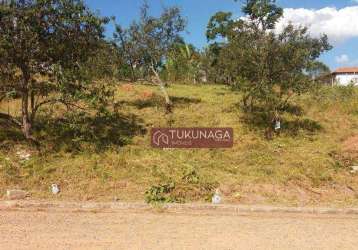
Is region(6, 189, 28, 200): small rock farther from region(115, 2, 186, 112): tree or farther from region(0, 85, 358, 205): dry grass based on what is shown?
region(115, 2, 186, 112): tree

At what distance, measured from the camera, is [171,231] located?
6598 millimetres

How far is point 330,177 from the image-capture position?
987 centimetres

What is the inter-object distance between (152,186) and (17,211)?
2.69 meters

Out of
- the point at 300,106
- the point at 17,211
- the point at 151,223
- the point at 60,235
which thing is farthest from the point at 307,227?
the point at 300,106

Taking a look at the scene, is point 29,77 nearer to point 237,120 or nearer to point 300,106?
point 237,120

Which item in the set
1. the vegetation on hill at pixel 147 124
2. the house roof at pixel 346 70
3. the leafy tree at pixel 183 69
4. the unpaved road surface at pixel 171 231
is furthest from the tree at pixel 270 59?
the house roof at pixel 346 70

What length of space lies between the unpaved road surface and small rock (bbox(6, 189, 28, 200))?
0.62 meters

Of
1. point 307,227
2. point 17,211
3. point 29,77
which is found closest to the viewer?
point 307,227

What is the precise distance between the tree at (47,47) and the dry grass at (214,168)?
5.05 ft

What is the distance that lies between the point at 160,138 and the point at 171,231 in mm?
4801

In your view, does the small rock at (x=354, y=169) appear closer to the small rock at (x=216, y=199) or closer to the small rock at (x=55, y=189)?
the small rock at (x=216, y=199)

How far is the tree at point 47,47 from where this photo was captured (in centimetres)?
965

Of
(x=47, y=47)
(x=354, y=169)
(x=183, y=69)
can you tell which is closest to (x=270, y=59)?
(x=354, y=169)

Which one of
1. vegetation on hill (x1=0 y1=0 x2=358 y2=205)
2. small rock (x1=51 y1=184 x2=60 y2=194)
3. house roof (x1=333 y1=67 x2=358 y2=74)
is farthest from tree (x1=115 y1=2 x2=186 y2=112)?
house roof (x1=333 y1=67 x2=358 y2=74)
